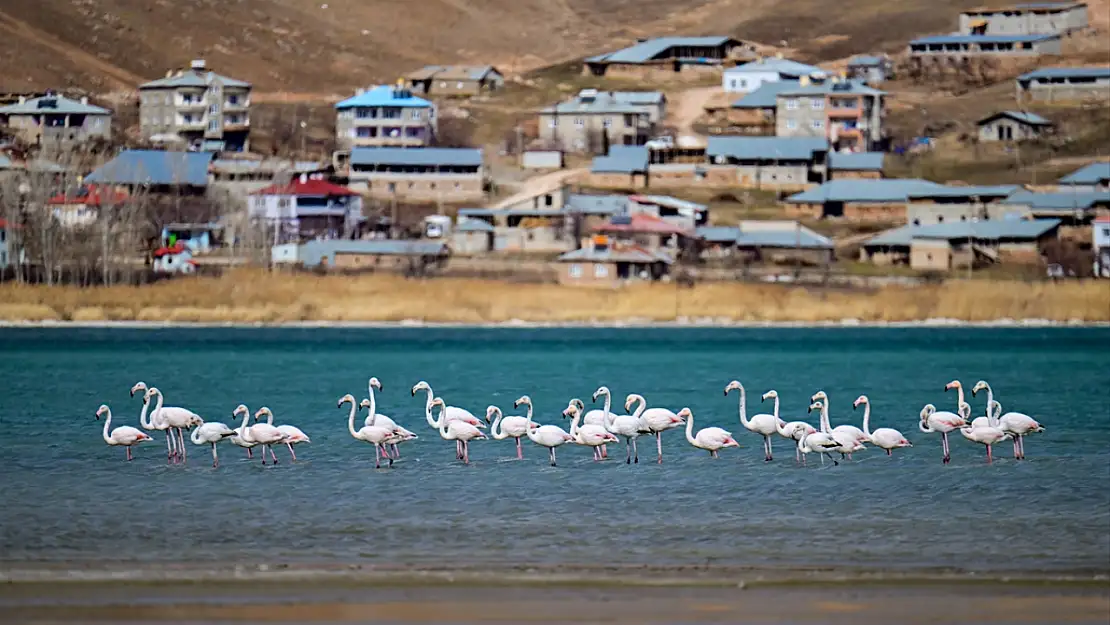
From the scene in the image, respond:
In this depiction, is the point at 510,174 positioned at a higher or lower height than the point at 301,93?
lower

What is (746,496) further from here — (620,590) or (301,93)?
(301,93)

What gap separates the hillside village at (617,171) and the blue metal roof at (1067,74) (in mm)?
172

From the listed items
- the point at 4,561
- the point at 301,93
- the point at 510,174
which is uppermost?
the point at 301,93

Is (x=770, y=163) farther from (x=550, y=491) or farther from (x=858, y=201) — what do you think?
(x=550, y=491)

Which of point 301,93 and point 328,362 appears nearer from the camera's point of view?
point 328,362

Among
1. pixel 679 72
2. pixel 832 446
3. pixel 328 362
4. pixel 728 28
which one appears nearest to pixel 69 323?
pixel 328 362

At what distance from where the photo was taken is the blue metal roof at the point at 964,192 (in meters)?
65.9

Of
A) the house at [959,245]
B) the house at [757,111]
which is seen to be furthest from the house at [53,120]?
the house at [959,245]

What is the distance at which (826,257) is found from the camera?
193ft

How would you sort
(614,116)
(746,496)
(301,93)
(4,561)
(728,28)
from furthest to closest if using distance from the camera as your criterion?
(728,28) → (301,93) → (614,116) → (746,496) → (4,561)

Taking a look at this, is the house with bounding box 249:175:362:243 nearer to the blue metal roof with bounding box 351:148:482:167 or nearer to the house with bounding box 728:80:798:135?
the blue metal roof with bounding box 351:148:482:167

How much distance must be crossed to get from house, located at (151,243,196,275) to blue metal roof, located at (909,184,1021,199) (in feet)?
89.1

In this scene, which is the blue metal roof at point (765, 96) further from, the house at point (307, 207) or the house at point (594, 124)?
the house at point (307, 207)

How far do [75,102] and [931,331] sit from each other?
168ft
